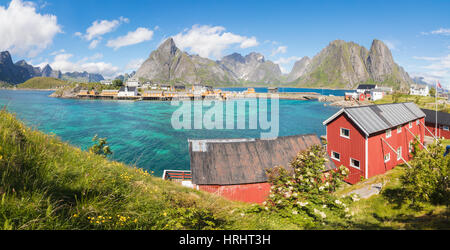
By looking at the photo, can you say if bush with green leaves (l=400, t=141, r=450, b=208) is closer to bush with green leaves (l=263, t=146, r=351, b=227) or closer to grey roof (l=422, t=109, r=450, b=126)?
bush with green leaves (l=263, t=146, r=351, b=227)

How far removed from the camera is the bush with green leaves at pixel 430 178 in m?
8.95

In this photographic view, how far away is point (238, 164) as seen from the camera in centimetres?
1647

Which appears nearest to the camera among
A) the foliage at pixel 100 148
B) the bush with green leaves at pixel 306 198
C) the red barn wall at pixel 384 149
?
the bush with green leaves at pixel 306 198

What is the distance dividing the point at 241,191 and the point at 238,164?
6.61 feet

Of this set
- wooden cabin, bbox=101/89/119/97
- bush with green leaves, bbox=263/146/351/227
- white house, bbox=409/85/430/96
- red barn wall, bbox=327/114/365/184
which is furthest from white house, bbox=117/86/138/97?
white house, bbox=409/85/430/96

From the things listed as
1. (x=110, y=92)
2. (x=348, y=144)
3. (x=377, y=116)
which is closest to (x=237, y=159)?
(x=348, y=144)

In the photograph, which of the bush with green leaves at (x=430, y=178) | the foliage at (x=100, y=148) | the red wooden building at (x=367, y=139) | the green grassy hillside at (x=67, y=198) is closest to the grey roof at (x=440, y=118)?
the red wooden building at (x=367, y=139)

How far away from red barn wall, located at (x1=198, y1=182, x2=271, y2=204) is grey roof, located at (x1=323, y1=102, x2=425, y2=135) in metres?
10.7

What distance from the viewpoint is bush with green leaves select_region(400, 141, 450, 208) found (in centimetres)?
895

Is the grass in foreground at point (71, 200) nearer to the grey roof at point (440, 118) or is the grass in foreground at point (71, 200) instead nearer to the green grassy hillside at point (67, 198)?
the green grassy hillside at point (67, 198)

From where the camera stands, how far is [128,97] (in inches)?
5084

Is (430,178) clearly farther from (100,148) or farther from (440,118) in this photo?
(440,118)

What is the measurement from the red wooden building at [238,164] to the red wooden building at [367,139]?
11.3 feet
